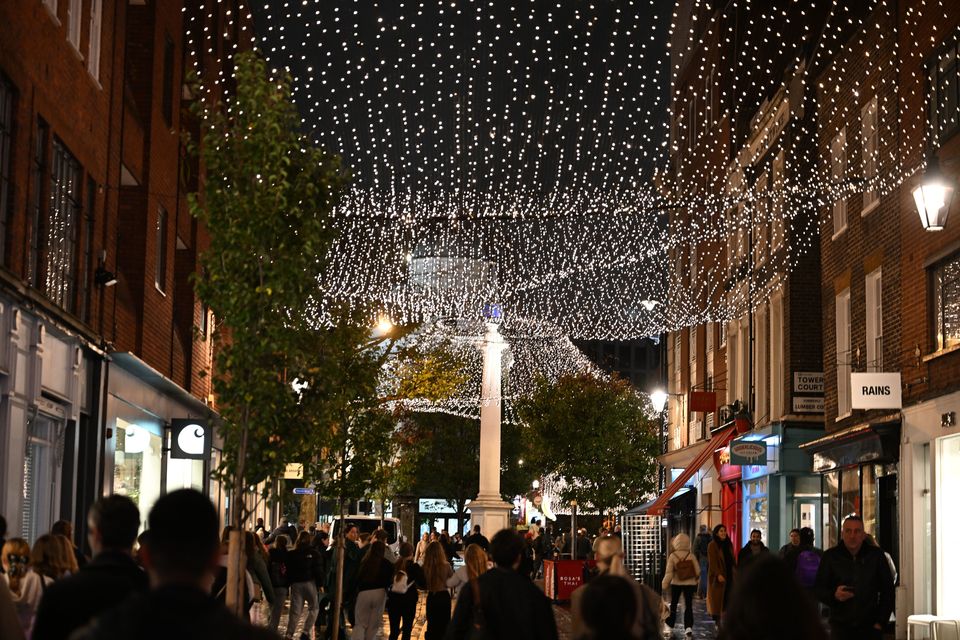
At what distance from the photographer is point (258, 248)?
14.7 meters

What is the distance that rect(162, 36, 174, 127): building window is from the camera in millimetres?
26344

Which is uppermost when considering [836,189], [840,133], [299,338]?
[840,133]

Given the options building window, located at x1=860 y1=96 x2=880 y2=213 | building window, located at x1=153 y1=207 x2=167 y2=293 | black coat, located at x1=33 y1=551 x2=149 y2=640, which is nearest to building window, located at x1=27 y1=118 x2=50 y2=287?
building window, located at x1=153 y1=207 x2=167 y2=293

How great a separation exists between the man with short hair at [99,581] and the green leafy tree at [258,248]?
8056 millimetres

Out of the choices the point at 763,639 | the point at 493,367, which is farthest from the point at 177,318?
the point at 763,639

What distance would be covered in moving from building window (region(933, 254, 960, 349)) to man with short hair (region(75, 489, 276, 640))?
17155 mm

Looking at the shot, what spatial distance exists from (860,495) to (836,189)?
540 centimetres

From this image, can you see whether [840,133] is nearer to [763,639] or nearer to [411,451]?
[763,639]

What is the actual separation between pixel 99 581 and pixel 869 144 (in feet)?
69.2

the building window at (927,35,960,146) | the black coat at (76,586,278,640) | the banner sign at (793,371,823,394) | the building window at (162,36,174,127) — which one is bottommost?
the black coat at (76,586,278,640)

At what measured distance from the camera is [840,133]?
89.9 ft

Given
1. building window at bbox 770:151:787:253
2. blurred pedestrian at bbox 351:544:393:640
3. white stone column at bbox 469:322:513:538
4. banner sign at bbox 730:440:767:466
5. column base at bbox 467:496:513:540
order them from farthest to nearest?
white stone column at bbox 469:322:513:538 → column base at bbox 467:496:513:540 → building window at bbox 770:151:787:253 → banner sign at bbox 730:440:767:466 → blurred pedestrian at bbox 351:544:393:640

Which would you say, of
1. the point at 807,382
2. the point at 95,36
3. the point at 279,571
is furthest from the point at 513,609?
the point at 807,382

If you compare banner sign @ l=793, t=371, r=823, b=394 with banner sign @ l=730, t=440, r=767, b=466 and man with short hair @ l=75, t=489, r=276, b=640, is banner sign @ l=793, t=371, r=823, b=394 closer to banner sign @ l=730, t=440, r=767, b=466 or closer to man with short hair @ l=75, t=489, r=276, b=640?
banner sign @ l=730, t=440, r=767, b=466
